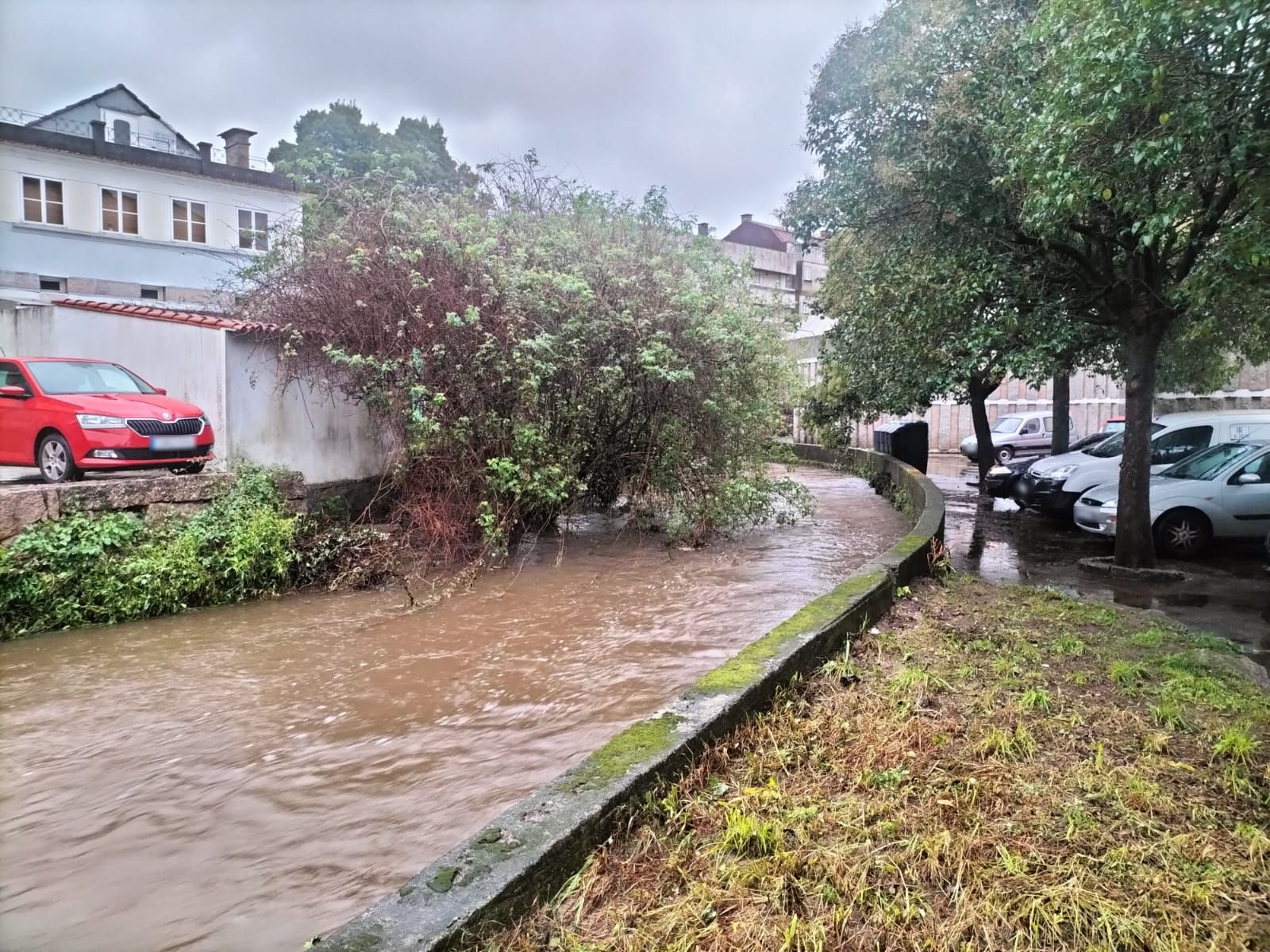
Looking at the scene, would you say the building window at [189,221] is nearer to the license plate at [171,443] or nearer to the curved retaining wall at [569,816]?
the license plate at [171,443]

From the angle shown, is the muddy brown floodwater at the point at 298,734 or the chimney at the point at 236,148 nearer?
the muddy brown floodwater at the point at 298,734

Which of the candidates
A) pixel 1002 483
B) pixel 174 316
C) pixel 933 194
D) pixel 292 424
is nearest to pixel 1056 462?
pixel 1002 483

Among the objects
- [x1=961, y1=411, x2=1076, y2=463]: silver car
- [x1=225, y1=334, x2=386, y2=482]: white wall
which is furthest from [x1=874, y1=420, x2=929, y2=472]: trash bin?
[x1=225, y1=334, x2=386, y2=482]: white wall

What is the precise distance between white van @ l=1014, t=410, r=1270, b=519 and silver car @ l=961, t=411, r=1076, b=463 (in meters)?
9.65

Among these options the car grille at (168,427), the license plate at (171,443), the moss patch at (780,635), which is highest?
the car grille at (168,427)

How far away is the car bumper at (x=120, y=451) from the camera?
8070mm

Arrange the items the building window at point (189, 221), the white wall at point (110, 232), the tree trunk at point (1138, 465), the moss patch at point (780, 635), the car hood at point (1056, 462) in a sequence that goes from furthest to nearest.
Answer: the building window at point (189, 221), the white wall at point (110, 232), the car hood at point (1056, 462), the tree trunk at point (1138, 465), the moss patch at point (780, 635)

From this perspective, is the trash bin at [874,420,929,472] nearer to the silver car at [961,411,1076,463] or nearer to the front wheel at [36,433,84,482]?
the silver car at [961,411,1076,463]

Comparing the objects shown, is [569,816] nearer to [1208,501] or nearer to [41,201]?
[1208,501]

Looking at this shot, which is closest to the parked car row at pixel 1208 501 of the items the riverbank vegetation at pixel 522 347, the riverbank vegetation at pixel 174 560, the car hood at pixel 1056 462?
the car hood at pixel 1056 462

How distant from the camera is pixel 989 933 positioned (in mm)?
2396

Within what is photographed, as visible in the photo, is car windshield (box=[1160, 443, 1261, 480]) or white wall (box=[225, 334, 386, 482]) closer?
white wall (box=[225, 334, 386, 482])

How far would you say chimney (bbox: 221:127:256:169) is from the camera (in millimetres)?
26219

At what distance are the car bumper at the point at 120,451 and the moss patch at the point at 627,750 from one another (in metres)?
7.01
